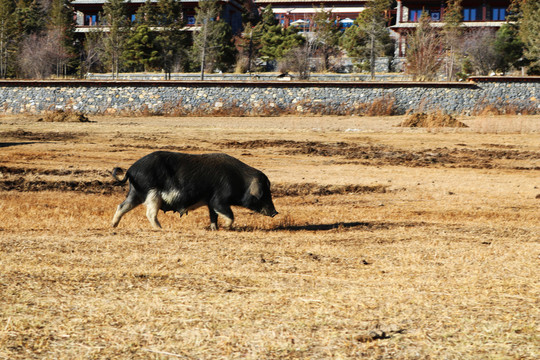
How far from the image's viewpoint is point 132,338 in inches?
185

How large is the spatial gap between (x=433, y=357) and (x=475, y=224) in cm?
638

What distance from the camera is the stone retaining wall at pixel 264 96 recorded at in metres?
35.8

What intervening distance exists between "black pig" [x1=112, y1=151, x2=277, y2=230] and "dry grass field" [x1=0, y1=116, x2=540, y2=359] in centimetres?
33

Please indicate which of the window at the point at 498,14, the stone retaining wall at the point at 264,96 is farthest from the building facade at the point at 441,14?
the stone retaining wall at the point at 264,96

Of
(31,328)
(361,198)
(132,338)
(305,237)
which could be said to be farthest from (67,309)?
(361,198)

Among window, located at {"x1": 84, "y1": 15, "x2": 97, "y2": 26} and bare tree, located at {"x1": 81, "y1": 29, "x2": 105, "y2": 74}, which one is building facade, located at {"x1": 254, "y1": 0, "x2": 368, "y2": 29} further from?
bare tree, located at {"x1": 81, "y1": 29, "x2": 105, "y2": 74}

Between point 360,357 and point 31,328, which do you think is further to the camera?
point 31,328

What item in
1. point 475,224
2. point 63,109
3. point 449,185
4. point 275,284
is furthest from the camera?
point 63,109

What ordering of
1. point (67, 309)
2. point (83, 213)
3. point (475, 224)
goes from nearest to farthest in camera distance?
1. point (67, 309)
2. point (475, 224)
3. point (83, 213)

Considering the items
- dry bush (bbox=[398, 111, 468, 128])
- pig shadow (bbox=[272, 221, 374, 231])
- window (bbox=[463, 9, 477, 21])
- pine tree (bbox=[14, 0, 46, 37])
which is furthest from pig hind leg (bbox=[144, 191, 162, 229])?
pine tree (bbox=[14, 0, 46, 37])

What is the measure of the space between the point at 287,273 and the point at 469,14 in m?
65.4

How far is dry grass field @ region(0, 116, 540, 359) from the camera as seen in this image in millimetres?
4703

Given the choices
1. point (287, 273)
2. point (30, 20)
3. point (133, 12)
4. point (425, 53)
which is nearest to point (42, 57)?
point (30, 20)

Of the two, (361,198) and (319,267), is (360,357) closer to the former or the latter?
(319,267)
